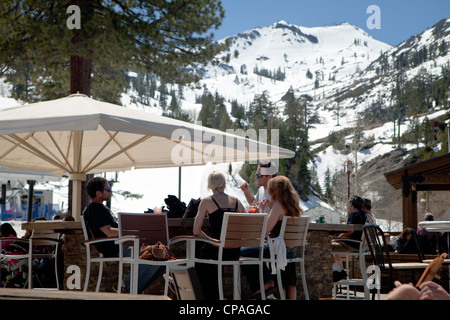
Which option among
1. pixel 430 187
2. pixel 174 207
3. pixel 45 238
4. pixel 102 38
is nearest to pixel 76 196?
pixel 45 238

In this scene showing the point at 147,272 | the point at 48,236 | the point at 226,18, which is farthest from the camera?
the point at 226,18

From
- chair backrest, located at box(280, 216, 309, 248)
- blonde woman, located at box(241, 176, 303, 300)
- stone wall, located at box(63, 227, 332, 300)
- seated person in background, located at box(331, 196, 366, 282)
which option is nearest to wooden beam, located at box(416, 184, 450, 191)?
seated person in background, located at box(331, 196, 366, 282)

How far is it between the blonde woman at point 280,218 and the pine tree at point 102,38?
7719 mm

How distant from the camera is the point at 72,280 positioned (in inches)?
236

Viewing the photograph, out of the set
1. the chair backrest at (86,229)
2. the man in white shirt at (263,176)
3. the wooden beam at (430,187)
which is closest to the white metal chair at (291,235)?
the man in white shirt at (263,176)

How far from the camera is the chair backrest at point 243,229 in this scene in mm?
4977

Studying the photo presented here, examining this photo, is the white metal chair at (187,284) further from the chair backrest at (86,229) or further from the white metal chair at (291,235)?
the chair backrest at (86,229)

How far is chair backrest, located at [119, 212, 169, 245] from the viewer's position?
525 centimetres

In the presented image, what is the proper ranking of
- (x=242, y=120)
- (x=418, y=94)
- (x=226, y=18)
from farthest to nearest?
(x=418, y=94)
(x=242, y=120)
(x=226, y=18)

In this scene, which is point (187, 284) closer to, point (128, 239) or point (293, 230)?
point (128, 239)

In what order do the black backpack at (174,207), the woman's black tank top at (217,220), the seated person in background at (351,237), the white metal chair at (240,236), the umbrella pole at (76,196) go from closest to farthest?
the white metal chair at (240,236) → the woman's black tank top at (217,220) → the black backpack at (174,207) → the seated person in background at (351,237) → the umbrella pole at (76,196)

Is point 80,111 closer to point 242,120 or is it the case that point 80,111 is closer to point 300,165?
point 300,165

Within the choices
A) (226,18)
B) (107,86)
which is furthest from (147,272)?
(107,86)

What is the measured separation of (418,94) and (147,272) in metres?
158
